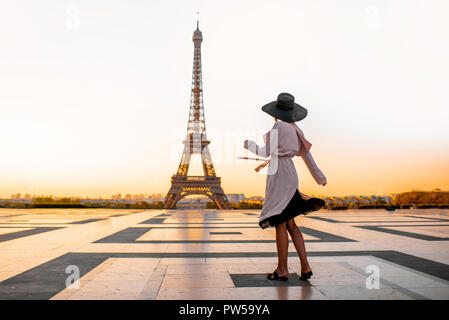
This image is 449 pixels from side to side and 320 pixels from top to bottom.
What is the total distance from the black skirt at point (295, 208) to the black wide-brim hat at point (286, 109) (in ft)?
2.88

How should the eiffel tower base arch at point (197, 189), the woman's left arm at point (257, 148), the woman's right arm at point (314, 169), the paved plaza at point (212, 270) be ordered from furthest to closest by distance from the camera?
the eiffel tower base arch at point (197, 189) < the woman's right arm at point (314, 169) < the woman's left arm at point (257, 148) < the paved plaza at point (212, 270)

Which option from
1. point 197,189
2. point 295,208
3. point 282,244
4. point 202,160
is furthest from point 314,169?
point 202,160

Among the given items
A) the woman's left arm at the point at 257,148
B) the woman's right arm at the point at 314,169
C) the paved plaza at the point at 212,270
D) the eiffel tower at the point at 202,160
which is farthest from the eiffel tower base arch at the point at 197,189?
the woman's left arm at the point at 257,148

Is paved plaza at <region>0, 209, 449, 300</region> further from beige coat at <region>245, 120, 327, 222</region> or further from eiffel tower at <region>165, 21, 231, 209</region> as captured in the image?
eiffel tower at <region>165, 21, 231, 209</region>

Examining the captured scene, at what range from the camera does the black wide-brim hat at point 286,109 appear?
366cm

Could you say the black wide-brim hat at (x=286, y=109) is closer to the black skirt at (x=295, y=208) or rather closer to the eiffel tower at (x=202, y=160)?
the black skirt at (x=295, y=208)

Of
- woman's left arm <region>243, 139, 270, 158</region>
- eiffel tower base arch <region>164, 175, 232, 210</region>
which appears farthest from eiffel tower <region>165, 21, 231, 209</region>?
woman's left arm <region>243, 139, 270, 158</region>

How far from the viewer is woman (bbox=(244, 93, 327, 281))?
334cm

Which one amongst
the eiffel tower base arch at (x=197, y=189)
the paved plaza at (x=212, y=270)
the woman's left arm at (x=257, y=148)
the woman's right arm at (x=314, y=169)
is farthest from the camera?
the eiffel tower base arch at (x=197, y=189)

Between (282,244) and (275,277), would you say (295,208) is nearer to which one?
(282,244)
